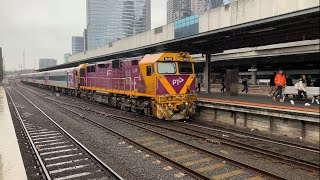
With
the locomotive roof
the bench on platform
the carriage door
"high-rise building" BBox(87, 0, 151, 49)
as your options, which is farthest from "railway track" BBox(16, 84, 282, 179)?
"high-rise building" BBox(87, 0, 151, 49)

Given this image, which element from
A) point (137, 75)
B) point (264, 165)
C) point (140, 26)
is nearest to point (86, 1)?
point (140, 26)

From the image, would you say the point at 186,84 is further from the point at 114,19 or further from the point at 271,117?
the point at 114,19

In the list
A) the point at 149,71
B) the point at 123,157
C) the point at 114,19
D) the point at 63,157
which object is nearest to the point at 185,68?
the point at 149,71

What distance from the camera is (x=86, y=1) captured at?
6102 inches

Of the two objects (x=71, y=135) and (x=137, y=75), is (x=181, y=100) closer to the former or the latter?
(x=137, y=75)

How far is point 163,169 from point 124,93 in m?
10.9

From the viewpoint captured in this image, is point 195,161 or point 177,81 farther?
point 177,81

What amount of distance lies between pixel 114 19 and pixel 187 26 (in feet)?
371

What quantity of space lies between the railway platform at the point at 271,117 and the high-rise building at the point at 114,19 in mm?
129264

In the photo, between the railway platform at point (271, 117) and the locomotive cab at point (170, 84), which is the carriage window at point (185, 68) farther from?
the railway platform at point (271, 117)

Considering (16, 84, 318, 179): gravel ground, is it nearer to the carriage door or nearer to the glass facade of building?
the carriage door

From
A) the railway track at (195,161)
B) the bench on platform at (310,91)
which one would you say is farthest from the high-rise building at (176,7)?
the railway track at (195,161)

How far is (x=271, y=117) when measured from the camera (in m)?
12.1

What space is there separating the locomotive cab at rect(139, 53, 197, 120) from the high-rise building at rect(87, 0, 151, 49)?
128m
